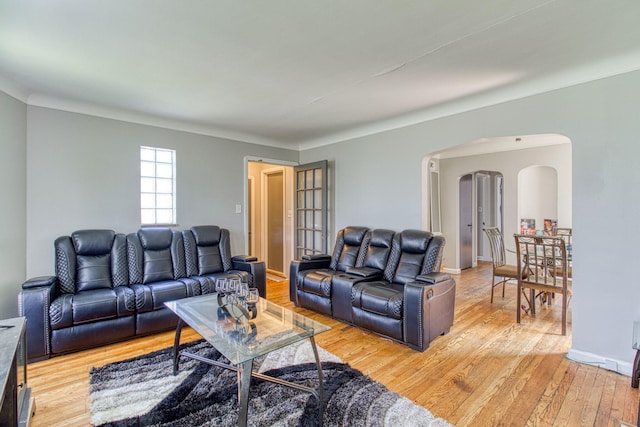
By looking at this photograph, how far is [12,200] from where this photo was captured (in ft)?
9.49

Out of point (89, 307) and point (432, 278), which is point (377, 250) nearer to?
point (432, 278)

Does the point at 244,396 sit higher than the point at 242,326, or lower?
lower

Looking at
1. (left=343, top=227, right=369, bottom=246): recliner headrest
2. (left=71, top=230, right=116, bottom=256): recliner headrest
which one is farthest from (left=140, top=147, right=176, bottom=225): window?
(left=343, top=227, right=369, bottom=246): recliner headrest

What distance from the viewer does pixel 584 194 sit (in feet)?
8.34

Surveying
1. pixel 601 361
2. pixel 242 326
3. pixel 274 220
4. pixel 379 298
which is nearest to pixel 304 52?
pixel 242 326

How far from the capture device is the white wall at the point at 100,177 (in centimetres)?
318

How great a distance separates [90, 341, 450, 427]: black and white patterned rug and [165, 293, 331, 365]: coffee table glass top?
46 cm

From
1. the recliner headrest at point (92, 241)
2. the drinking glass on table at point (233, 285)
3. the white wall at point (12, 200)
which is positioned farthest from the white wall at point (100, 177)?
the drinking glass on table at point (233, 285)

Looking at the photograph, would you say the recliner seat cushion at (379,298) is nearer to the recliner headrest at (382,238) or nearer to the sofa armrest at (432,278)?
the sofa armrest at (432,278)

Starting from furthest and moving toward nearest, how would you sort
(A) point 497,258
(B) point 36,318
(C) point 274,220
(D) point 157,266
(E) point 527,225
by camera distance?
(E) point 527,225
(C) point 274,220
(A) point 497,258
(D) point 157,266
(B) point 36,318

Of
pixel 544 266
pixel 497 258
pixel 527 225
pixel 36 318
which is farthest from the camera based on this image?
pixel 527 225

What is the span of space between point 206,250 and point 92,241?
1206mm

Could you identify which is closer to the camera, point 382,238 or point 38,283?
point 38,283

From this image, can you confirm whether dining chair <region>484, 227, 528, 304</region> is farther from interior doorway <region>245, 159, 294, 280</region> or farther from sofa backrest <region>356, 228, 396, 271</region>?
interior doorway <region>245, 159, 294, 280</region>
